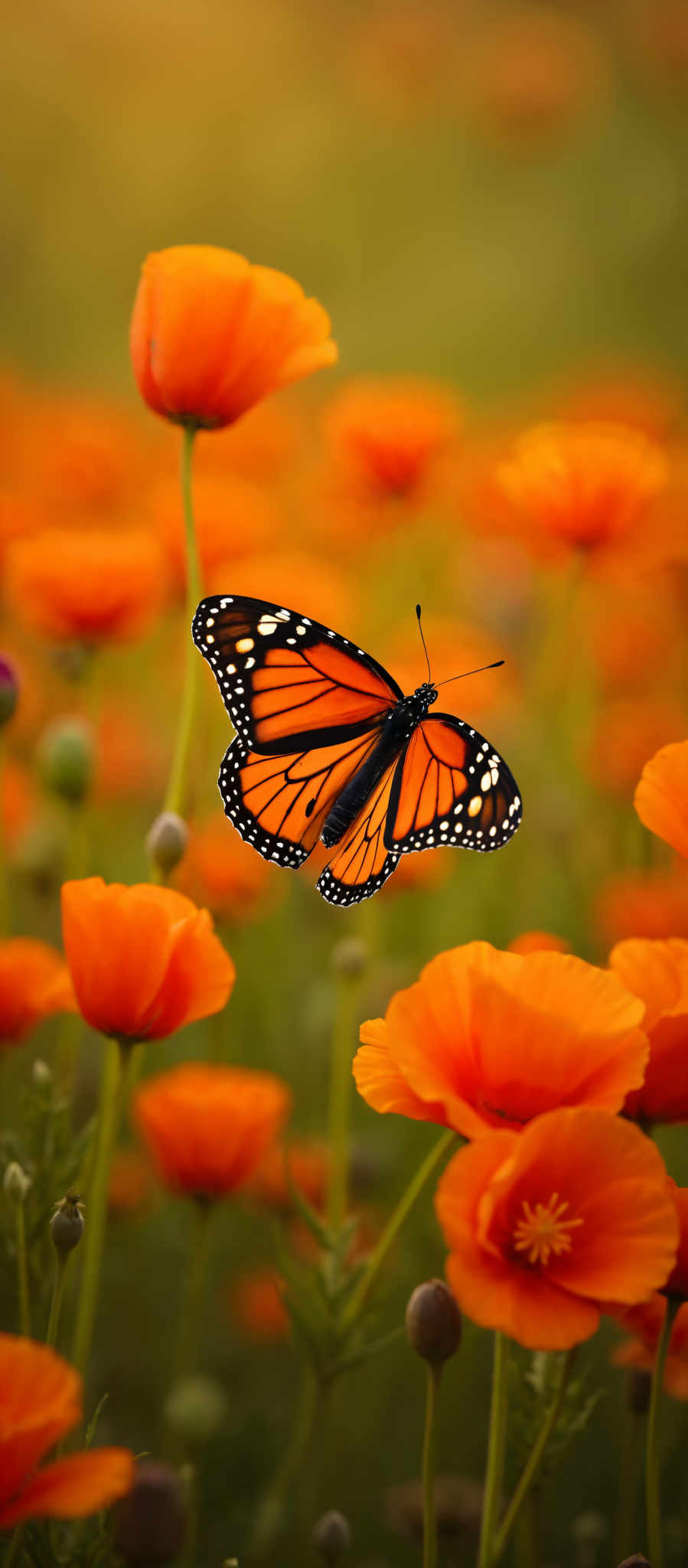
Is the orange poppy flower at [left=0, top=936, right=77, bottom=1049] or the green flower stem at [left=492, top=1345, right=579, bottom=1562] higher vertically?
the orange poppy flower at [left=0, top=936, right=77, bottom=1049]

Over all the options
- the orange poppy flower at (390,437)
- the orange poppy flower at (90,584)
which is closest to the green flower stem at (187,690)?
the orange poppy flower at (90,584)

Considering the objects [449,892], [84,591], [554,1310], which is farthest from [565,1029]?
[449,892]

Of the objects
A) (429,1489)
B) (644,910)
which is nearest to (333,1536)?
(429,1489)

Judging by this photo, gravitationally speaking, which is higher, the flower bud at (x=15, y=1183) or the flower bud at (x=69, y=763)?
the flower bud at (x=69, y=763)

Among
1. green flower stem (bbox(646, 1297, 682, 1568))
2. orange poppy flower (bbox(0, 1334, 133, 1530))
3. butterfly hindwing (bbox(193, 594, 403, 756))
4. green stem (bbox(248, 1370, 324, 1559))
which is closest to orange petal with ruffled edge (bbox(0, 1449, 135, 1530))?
orange poppy flower (bbox(0, 1334, 133, 1530))

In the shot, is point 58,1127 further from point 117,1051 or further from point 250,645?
point 250,645

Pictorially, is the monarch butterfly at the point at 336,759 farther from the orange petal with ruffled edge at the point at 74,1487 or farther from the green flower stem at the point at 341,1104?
the orange petal with ruffled edge at the point at 74,1487

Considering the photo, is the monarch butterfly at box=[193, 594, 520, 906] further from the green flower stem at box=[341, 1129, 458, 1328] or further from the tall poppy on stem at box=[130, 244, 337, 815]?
the green flower stem at box=[341, 1129, 458, 1328]
